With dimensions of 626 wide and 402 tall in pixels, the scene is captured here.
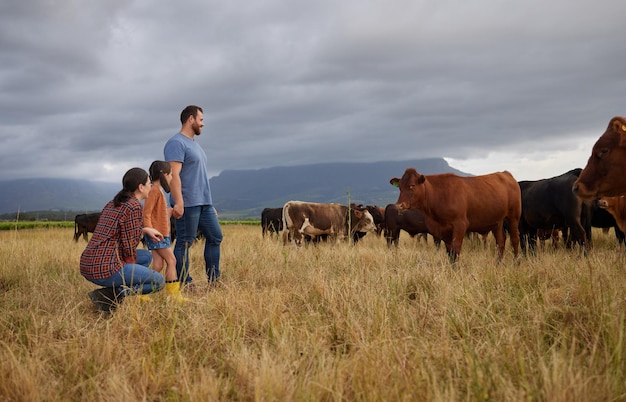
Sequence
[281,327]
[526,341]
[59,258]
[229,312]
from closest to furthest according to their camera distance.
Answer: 1. [526,341]
2. [281,327]
3. [229,312]
4. [59,258]

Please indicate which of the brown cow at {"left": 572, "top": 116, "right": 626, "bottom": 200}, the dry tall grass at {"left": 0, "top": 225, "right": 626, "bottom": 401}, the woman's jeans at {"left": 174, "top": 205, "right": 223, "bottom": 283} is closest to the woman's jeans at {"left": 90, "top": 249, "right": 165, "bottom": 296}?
the dry tall grass at {"left": 0, "top": 225, "right": 626, "bottom": 401}

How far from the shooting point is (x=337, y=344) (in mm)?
3914

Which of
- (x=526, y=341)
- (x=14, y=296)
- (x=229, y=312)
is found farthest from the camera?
(x=14, y=296)

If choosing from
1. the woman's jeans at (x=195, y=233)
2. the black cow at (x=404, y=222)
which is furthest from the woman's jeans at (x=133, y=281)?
the black cow at (x=404, y=222)

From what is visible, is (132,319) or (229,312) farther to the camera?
(229,312)

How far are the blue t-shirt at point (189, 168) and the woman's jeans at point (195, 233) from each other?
0.43 ft

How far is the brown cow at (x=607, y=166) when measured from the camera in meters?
5.39

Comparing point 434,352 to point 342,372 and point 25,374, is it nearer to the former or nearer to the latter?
point 342,372

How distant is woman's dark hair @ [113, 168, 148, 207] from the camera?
4.92 meters

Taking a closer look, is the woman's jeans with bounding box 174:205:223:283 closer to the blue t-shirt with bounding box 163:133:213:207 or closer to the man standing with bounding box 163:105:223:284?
the man standing with bounding box 163:105:223:284

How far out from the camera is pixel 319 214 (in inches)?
645

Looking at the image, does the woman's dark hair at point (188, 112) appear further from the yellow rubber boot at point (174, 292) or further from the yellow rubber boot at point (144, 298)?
the yellow rubber boot at point (144, 298)

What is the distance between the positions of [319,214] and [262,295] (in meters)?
11.4

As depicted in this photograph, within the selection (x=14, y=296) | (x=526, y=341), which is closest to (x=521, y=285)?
(x=526, y=341)
